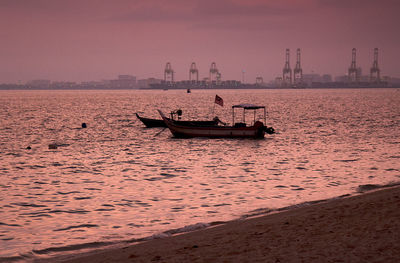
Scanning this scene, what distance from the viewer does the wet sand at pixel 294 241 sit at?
9.06 meters

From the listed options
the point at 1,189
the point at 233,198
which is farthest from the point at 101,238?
the point at 1,189

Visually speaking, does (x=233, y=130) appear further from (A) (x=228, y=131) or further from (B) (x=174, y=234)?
(B) (x=174, y=234)

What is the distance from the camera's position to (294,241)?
→ 1027 cm

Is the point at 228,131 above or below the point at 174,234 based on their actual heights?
above

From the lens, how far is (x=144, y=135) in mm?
52656

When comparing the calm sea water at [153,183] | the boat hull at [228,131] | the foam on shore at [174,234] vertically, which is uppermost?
the boat hull at [228,131]

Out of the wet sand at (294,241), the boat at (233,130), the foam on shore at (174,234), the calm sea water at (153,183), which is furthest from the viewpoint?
the boat at (233,130)

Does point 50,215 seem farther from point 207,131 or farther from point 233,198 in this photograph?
point 207,131

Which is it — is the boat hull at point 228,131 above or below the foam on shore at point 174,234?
above

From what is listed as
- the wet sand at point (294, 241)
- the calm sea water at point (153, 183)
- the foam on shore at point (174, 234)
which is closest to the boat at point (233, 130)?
the calm sea water at point (153, 183)

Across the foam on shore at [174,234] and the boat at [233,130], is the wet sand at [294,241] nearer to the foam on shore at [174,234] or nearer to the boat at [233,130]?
the foam on shore at [174,234]

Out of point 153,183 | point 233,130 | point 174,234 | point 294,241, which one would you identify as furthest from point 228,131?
point 294,241

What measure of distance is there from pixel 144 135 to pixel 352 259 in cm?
4515

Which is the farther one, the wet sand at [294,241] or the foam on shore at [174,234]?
the foam on shore at [174,234]
